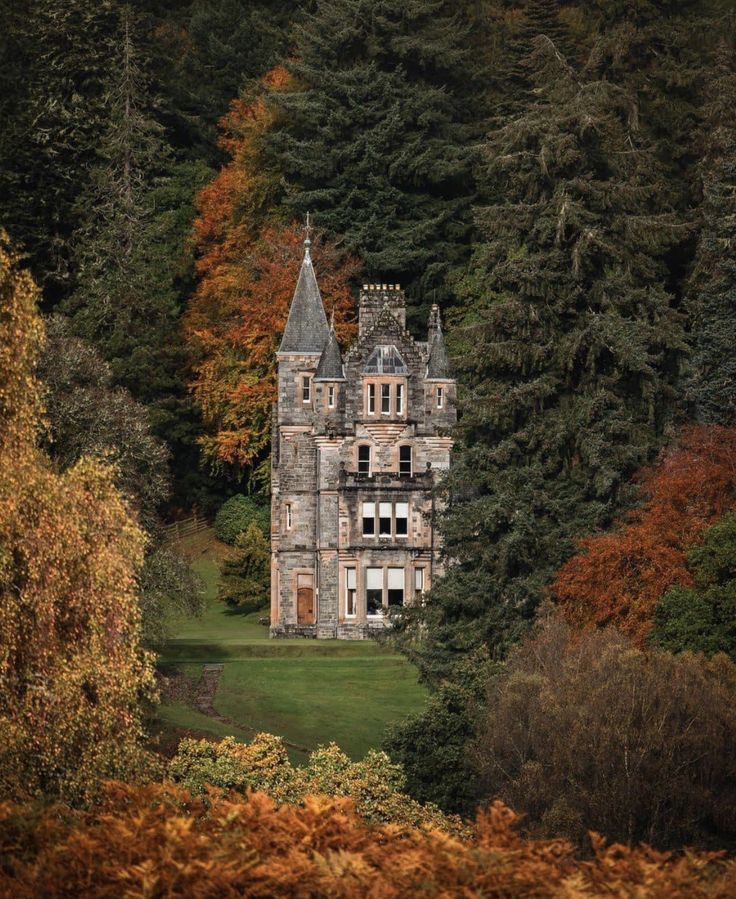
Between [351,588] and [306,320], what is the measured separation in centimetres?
1003

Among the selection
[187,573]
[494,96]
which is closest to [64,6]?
[494,96]

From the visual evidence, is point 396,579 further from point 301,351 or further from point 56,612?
point 56,612

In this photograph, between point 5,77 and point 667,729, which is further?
point 5,77

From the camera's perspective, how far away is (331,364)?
2881 inches

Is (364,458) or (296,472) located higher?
(364,458)

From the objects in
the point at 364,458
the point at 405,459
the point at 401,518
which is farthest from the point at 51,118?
the point at 401,518

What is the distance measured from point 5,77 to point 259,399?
20.2m

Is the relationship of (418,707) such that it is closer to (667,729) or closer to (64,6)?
(667,729)

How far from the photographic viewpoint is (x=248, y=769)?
39312mm

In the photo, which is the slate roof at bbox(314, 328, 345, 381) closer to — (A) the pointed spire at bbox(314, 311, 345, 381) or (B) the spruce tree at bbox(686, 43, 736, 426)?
(A) the pointed spire at bbox(314, 311, 345, 381)

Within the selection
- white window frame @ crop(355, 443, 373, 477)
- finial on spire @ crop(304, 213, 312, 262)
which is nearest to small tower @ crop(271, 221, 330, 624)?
finial on spire @ crop(304, 213, 312, 262)

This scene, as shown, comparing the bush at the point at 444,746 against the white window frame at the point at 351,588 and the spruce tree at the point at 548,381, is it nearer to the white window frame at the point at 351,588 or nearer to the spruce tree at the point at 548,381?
the spruce tree at the point at 548,381

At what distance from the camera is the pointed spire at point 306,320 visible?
2955 inches

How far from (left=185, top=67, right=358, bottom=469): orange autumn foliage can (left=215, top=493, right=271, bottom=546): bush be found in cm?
156
